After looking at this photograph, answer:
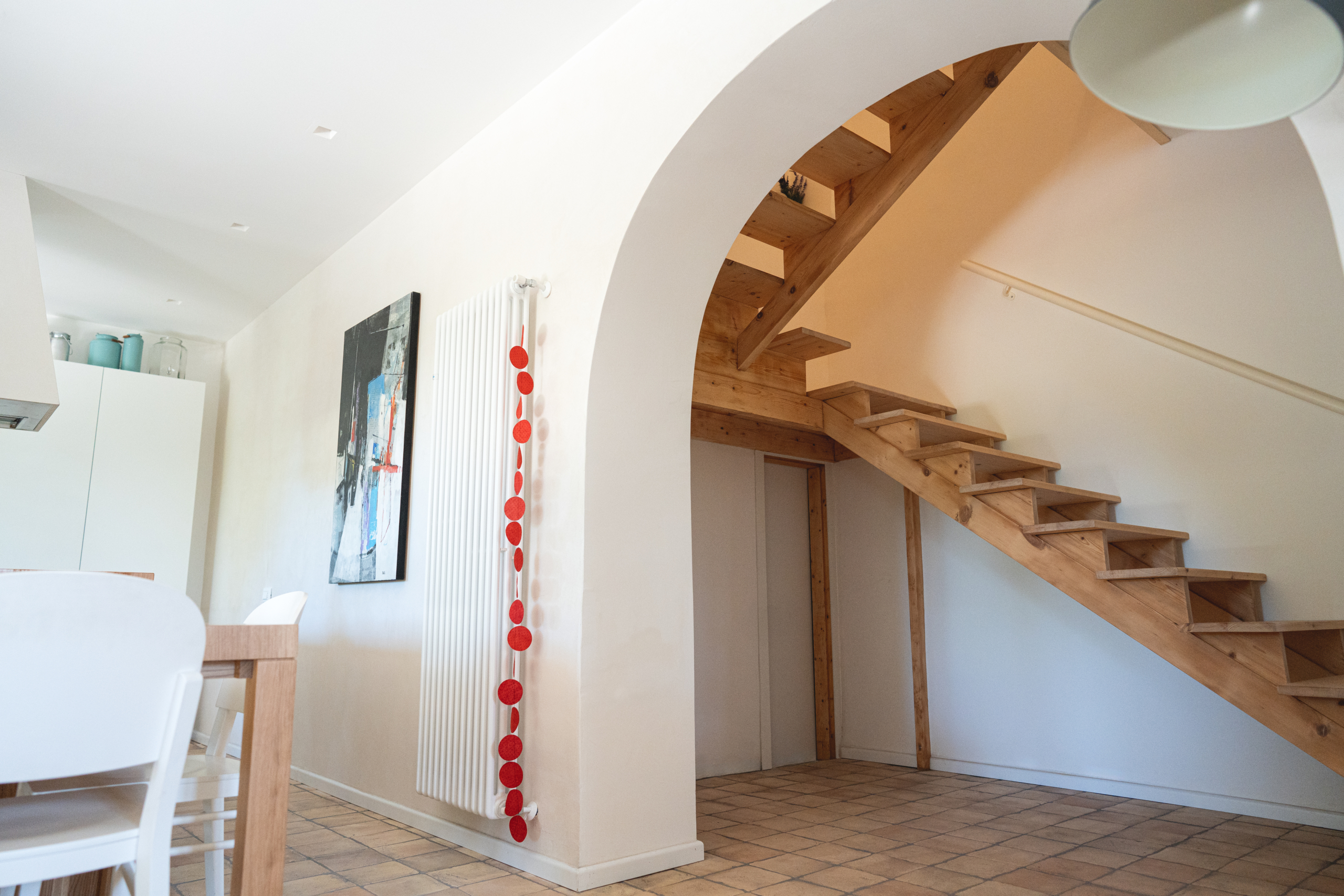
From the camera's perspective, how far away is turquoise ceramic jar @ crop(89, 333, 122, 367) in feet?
17.2

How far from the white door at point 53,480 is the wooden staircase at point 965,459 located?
363 centimetres

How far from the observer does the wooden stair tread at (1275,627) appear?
265 cm

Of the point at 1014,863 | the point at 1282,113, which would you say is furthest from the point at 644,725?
the point at 1282,113

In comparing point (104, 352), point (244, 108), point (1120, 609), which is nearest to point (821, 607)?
point (1120, 609)

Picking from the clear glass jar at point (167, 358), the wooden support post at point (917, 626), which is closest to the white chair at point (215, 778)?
the wooden support post at point (917, 626)

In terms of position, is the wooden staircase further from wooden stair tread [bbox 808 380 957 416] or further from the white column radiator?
the white column radiator

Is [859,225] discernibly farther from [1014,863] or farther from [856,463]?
[1014,863]

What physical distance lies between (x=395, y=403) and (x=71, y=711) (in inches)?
98.4

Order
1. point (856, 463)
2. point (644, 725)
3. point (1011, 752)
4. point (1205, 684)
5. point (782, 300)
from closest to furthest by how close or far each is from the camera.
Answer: point (644, 725), point (1205, 684), point (782, 300), point (1011, 752), point (856, 463)

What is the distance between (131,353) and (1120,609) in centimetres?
568

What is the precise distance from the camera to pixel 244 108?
3.19 m

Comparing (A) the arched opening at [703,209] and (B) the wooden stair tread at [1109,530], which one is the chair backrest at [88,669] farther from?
(B) the wooden stair tread at [1109,530]

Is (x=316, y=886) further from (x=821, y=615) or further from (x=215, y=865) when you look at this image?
(x=821, y=615)

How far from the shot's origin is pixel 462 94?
10.3 feet
